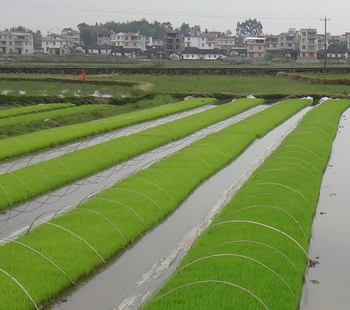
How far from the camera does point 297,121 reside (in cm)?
2039

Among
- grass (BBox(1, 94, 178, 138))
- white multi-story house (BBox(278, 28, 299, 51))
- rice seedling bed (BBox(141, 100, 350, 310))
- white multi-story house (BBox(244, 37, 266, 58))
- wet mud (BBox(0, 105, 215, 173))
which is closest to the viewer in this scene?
rice seedling bed (BBox(141, 100, 350, 310))

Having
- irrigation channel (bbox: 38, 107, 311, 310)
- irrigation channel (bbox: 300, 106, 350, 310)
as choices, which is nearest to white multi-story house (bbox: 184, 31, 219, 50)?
irrigation channel (bbox: 300, 106, 350, 310)

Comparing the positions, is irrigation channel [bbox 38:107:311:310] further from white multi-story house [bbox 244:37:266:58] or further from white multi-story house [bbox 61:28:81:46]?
white multi-story house [bbox 61:28:81:46]

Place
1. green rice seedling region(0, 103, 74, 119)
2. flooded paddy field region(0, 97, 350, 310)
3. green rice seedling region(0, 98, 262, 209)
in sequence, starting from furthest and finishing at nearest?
green rice seedling region(0, 103, 74, 119) < green rice seedling region(0, 98, 262, 209) < flooded paddy field region(0, 97, 350, 310)

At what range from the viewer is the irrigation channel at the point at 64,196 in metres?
8.55

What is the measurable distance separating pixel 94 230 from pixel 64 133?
29.9 feet

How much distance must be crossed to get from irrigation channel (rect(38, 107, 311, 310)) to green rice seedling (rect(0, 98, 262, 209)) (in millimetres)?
2735

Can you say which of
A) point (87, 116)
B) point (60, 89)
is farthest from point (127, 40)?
point (87, 116)

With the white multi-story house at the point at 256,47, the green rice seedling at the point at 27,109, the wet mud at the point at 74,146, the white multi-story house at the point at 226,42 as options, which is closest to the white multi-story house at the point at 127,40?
the white multi-story house at the point at 226,42

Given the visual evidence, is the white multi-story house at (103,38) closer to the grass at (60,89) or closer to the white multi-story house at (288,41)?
the white multi-story house at (288,41)

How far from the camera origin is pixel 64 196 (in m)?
10.2

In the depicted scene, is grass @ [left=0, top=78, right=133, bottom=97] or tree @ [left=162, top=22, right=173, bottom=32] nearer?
grass @ [left=0, top=78, right=133, bottom=97]

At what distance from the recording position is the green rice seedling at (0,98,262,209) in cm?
1023

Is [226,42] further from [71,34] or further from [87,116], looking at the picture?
[87,116]
